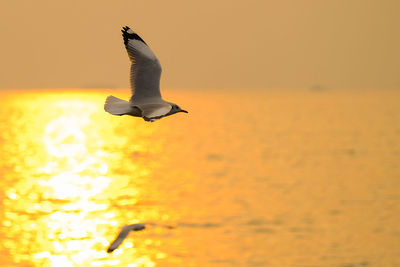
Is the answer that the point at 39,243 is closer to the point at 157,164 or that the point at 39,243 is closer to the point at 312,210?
the point at 312,210

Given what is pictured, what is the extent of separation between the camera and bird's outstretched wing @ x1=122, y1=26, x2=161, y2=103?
876 inches

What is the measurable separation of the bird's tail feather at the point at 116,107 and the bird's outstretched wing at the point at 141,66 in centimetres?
71

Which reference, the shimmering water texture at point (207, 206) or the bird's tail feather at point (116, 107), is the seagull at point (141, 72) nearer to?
the bird's tail feather at point (116, 107)

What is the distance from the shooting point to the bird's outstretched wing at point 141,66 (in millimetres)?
22250

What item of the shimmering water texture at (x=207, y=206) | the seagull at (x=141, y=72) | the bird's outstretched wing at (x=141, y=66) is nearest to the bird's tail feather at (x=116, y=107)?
the seagull at (x=141, y=72)

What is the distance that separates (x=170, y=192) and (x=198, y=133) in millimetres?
99055

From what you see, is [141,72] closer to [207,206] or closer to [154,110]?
[154,110]

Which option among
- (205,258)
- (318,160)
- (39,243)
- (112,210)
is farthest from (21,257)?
(318,160)

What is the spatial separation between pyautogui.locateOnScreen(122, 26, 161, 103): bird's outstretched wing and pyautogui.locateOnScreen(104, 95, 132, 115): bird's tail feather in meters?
0.71

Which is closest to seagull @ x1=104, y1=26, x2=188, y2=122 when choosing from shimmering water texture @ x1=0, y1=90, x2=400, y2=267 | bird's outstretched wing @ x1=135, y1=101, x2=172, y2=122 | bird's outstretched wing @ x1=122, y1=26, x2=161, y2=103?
bird's outstretched wing @ x1=122, y1=26, x2=161, y2=103

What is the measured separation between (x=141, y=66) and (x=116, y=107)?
77.1 inches

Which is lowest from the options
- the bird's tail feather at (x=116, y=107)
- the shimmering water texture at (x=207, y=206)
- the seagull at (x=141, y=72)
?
the shimmering water texture at (x=207, y=206)

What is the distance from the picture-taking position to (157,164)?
334ft

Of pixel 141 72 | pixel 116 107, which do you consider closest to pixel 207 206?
pixel 141 72
